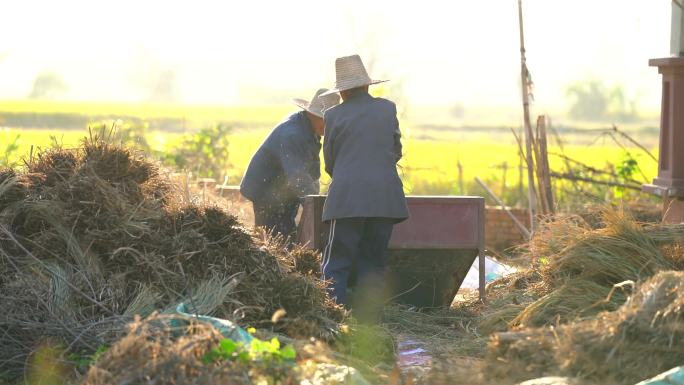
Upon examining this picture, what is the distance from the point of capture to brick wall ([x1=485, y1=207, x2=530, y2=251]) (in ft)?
42.5

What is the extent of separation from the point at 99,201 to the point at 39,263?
1.61ft

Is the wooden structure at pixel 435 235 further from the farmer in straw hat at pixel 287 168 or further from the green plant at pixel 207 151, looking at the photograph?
the green plant at pixel 207 151

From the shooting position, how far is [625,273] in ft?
21.4

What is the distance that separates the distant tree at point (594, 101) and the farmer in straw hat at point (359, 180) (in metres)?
92.9

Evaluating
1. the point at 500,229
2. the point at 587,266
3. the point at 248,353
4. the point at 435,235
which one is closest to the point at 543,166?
the point at 435,235

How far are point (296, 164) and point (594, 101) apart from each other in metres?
94.7

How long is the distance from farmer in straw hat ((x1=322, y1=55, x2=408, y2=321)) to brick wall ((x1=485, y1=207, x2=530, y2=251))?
5.55 meters

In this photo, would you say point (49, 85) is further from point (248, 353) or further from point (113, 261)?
point (248, 353)

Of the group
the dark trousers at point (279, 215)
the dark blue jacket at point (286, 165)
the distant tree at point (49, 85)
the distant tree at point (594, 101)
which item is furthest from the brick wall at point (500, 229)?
the distant tree at point (49, 85)

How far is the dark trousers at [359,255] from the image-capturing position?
24.6 feet

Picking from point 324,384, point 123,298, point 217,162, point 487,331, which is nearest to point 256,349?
point 324,384

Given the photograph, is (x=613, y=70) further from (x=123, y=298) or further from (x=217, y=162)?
(x=123, y=298)

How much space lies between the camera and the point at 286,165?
8250mm

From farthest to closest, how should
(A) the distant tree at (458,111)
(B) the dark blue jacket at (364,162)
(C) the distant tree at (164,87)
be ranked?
(C) the distant tree at (164,87), (A) the distant tree at (458,111), (B) the dark blue jacket at (364,162)
